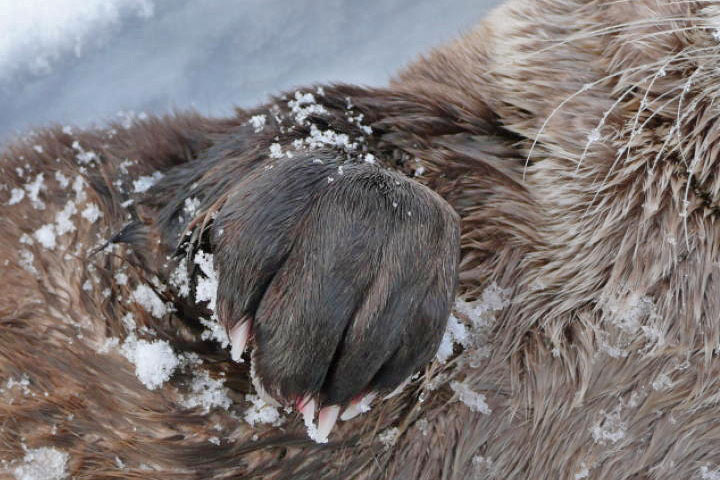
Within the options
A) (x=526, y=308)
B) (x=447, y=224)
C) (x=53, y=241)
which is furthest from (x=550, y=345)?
(x=53, y=241)

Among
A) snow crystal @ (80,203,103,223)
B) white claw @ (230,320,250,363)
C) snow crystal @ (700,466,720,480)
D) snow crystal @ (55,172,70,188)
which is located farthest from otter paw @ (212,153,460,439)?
snow crystal @ (700,466,720,480)

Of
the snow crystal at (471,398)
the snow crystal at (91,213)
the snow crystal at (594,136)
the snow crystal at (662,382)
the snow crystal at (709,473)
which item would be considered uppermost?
the snow crystal at (91,213)

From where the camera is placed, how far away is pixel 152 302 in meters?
1.47

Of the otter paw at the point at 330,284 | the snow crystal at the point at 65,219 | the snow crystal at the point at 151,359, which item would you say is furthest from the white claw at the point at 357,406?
the snow crystal at the point at 65,219

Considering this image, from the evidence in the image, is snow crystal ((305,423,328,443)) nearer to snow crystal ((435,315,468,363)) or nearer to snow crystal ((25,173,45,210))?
snow crystal ((435,315,468,363))

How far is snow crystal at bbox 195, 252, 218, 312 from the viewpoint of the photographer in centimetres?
136

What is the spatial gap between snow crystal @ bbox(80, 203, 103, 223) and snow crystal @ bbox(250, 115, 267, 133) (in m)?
0.38

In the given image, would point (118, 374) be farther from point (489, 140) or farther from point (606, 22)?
point (606, 22)

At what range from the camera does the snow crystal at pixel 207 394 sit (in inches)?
56.2

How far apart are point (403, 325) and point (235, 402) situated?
15.6 inches

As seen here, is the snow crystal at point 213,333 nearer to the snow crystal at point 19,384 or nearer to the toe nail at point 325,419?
the toe nail at point 325,419

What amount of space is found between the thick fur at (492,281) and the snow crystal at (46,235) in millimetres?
14

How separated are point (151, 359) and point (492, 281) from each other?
0.71 m

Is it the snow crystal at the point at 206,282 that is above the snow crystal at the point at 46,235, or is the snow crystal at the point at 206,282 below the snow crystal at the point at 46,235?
below
